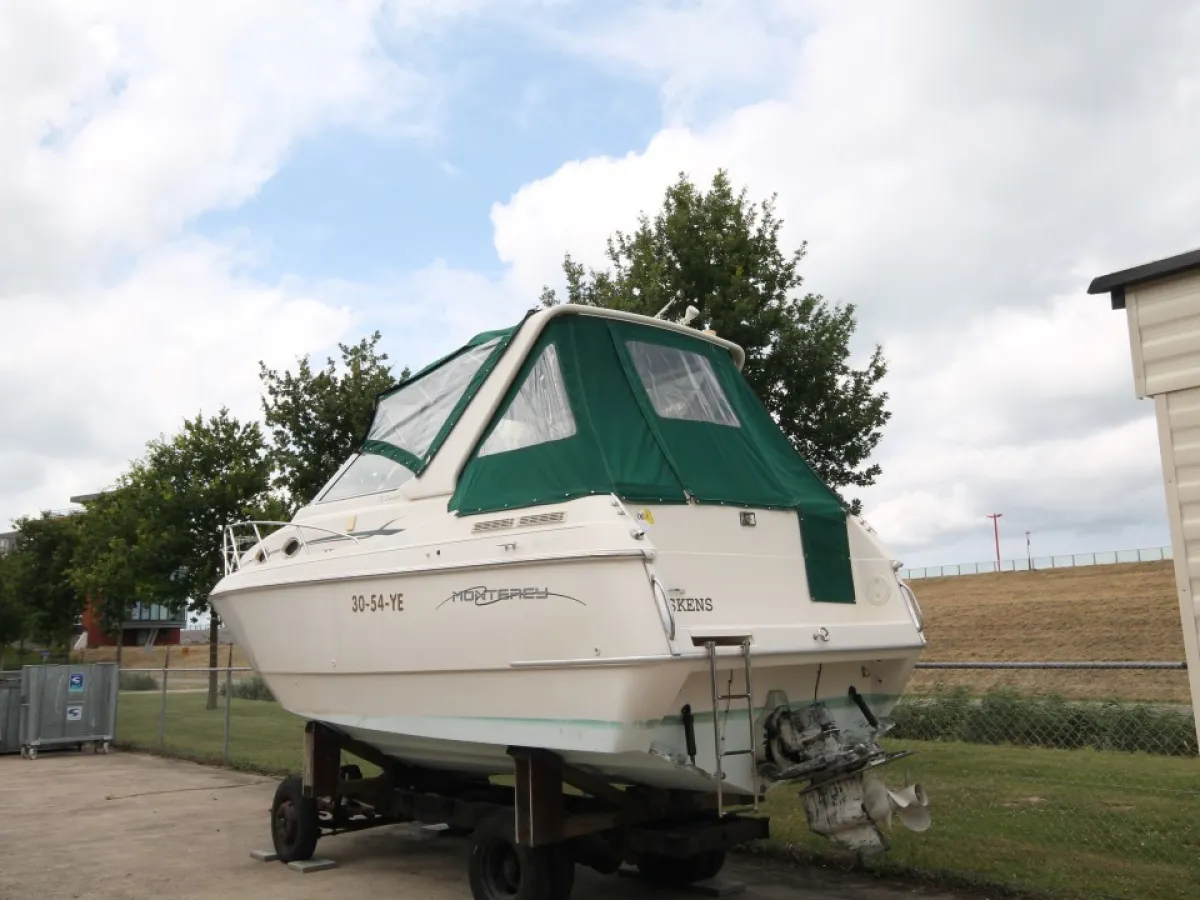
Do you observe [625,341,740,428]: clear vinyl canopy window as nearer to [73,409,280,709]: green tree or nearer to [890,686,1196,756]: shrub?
[890,686,1196,756]: shrub

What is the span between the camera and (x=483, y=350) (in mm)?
6430

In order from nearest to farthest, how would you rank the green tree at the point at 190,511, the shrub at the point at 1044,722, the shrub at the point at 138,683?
the shrub at the point at 1044,722 < the green tree at the point at 190,511 < the shrub at the point at 138,683

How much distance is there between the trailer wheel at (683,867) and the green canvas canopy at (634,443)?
1.99m

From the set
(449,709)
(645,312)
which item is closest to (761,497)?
(449,709)

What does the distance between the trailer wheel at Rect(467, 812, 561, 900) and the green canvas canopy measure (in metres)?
1.83

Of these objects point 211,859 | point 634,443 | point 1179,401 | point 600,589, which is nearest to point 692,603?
point 600,589

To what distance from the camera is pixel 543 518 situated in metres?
5.19

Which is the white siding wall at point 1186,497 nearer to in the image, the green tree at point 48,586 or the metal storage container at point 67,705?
the metal storage container at point 67,705

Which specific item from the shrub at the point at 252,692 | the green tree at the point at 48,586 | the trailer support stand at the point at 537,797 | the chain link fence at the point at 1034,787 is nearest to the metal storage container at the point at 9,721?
the chain link fence at the point at 1034,787

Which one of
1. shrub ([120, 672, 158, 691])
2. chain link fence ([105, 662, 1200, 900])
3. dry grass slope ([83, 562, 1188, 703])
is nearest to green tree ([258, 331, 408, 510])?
chain link fence ([105, 662, 1200, 900])

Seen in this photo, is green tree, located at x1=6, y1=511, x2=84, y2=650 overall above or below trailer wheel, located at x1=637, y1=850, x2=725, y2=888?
above

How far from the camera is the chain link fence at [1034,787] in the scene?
249 inches

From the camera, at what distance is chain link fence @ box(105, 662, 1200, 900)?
6320 millimetres

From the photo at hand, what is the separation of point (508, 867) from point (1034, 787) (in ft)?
17.8
